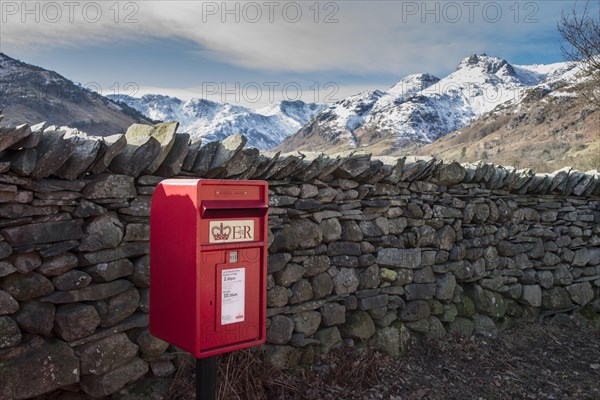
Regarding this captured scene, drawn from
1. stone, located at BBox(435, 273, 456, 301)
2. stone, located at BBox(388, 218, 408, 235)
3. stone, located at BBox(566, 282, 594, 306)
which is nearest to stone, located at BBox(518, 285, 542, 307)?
stone, located at BBox(566, 282, 594, 306)

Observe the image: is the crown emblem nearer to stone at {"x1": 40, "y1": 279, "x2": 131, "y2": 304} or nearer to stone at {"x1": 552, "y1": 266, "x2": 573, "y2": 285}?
stone at {"x1": 40, "y1": 279, "x2": 131, "y2": 304}

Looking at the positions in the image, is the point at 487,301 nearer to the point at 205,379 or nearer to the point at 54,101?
the point at 205,379

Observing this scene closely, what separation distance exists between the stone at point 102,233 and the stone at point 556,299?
5.56m

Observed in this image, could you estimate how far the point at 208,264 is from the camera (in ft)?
7.98

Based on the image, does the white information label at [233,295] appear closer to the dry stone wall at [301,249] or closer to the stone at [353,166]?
the dry stone wall at [301,249]

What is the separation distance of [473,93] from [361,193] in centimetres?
18644

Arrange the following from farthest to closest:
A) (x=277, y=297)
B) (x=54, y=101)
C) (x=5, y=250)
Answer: (x=54, y=101), (x=277, y=297), (x=5, y=250)

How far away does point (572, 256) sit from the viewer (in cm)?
683

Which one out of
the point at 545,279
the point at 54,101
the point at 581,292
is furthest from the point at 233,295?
the point at 54,101

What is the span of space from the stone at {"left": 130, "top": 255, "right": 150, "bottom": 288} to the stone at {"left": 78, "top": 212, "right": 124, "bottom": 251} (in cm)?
22

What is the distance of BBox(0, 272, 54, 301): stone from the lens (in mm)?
2824

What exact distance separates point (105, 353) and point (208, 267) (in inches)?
49.5

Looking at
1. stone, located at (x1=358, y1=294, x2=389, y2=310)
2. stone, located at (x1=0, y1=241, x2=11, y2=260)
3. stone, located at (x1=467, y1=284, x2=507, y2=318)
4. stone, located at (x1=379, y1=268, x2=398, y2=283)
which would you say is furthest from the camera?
stone, located at (x1=467, y1=284, x2=507, y2=318)

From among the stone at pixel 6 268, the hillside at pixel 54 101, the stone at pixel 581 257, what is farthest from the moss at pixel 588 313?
the hillside at pixel 54 101
